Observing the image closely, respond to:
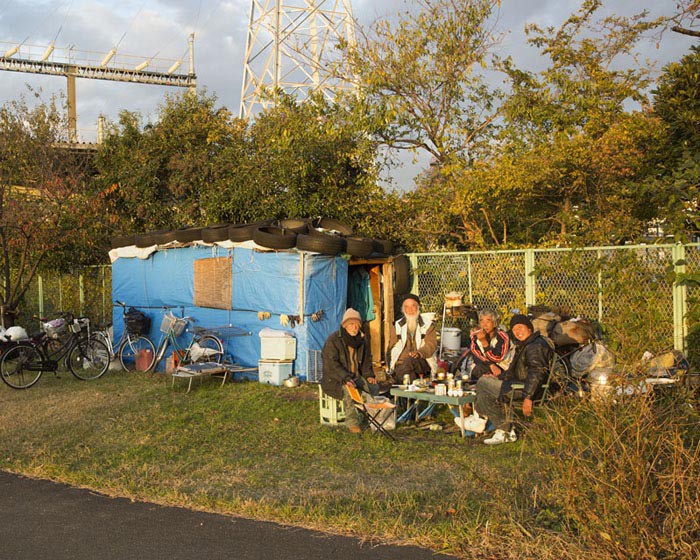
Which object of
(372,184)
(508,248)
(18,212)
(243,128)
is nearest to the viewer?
(508,248)

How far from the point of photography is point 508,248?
1116 centimetres

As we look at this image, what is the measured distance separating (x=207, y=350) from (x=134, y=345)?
2.10m

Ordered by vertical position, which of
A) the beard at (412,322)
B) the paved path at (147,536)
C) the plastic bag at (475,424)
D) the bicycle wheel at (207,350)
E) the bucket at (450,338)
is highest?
the beard at (412,322)

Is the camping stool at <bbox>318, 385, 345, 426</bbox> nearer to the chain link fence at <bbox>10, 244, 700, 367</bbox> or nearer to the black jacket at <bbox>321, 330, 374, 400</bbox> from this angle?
the black jacket at <bbox>321, 330, 374, 400</bbox>

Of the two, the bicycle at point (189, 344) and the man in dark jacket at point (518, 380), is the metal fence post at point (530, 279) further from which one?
the bicycle at point (189, 344)

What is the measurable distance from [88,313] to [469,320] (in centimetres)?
962

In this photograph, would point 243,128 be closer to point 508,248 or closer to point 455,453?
point 508,248

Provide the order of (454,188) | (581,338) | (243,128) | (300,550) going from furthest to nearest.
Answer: (243,128), (454,188), (581,338), (300,550)

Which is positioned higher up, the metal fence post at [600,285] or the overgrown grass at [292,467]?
the metal fence post at [600,285]

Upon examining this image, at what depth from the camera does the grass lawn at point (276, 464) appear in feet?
15.6

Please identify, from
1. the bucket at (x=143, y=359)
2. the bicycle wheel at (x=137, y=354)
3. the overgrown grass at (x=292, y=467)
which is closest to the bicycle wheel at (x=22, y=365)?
the overgrown grass at (x=292, y=467)

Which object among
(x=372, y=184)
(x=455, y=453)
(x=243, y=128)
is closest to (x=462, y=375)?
(x=455, y=453)

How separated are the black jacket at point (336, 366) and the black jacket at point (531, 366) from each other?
1635 mm

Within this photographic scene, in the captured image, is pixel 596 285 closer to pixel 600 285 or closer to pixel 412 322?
pixel 600 285
